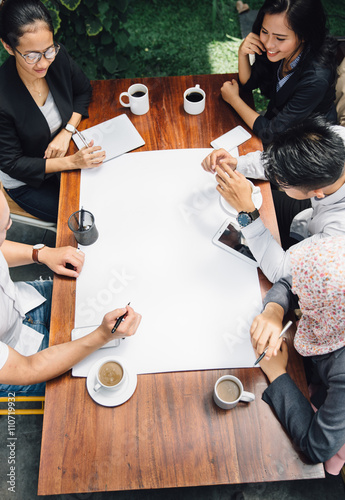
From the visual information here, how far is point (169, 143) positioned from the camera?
5.49 feet

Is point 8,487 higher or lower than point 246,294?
lower

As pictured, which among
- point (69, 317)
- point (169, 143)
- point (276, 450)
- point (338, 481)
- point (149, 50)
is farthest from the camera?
point (149, 50)

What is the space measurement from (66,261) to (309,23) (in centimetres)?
140

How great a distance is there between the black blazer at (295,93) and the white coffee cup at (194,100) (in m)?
0.25

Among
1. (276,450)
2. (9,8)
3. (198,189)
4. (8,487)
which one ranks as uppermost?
(9,8)

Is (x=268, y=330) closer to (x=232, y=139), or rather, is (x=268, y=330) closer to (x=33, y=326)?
(x=232, y=139)

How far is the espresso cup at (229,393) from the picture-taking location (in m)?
1.17

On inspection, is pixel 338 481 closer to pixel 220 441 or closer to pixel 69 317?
pixel 220 441

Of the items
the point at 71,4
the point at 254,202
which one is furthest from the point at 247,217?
the point at 71,4

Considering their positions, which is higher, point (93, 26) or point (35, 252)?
point (93, 26)

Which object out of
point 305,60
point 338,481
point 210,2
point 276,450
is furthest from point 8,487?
point 210,2

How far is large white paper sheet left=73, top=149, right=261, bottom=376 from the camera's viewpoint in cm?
128

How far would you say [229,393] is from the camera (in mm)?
1189

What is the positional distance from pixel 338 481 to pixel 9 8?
2.59 metres
